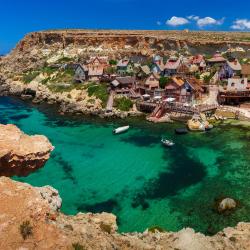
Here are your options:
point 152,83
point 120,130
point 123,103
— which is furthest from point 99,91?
point 120,130

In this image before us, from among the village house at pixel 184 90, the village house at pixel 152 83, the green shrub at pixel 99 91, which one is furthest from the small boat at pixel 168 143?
the village house at pixel 152 83

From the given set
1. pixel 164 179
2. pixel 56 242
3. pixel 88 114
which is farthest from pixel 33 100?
pixel 56 242

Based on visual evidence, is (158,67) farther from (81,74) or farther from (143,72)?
(81,74)

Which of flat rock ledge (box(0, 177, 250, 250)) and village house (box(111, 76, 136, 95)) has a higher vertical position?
flat rock ledge (box(0, 177, 250, 250))

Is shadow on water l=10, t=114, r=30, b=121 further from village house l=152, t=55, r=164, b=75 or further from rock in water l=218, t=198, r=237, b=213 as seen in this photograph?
rock in water l=218, t=198, r=237, b=213

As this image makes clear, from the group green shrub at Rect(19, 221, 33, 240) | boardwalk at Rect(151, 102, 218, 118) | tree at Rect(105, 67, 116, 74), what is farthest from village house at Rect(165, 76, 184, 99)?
green shrub at Rect(19, 221, 33, 240)

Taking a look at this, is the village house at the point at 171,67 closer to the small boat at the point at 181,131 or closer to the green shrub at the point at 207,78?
the green shrub at the point at 207,78
